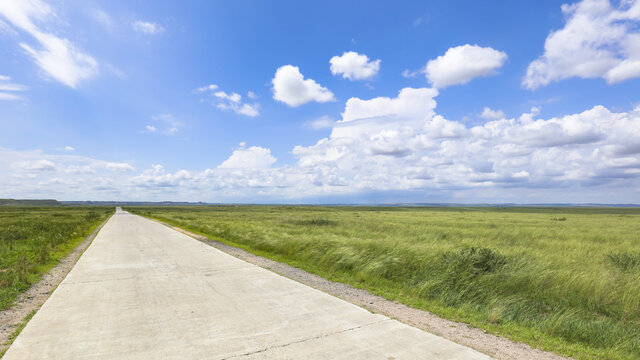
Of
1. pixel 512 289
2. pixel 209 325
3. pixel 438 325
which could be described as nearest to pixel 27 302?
pixel 209 325

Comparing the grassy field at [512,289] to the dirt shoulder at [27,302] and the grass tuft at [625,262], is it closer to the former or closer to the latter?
the grass tuft at [625,262]

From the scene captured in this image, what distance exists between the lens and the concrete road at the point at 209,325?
13.7 feet

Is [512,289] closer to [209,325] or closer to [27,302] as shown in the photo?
[209,325]

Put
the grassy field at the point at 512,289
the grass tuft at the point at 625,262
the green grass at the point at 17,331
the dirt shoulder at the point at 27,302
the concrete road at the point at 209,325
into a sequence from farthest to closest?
the grass tuft at the point at 625,262
the grassy field at the point at 512,289
the dirt shoulder at the point at 27,302
the green grass at the point at 17,331
the concrete road at the point at 209,325

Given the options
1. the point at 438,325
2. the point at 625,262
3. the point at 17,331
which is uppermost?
the point at 17,331

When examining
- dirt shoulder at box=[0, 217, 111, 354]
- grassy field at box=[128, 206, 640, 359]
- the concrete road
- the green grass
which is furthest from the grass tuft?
dirt shoulder at box=[0, 217, 111, 354]

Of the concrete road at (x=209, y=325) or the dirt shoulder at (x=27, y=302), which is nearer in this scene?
the concrete road at (x=209, y=325)

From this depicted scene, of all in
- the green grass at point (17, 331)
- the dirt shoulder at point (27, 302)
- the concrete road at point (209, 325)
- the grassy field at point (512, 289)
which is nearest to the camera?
the concrete road at point (209, 325)

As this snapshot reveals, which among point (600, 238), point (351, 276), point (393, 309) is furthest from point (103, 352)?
point (600, 238)

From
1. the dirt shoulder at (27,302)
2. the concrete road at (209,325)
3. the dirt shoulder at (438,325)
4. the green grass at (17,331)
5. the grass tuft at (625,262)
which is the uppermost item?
the concrete road at (209,325)

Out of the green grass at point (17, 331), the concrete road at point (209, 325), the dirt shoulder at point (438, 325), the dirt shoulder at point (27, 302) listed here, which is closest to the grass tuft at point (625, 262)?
the dirt shoulder at point (438, 325)

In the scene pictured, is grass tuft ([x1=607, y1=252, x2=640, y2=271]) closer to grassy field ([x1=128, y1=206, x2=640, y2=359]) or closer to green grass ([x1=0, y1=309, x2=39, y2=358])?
grassy field ([x1=128, y1=206, x2=640, y2=359])

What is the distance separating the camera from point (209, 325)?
503 cm

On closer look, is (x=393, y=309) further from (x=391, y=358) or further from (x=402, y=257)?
(x=402, y=257)
